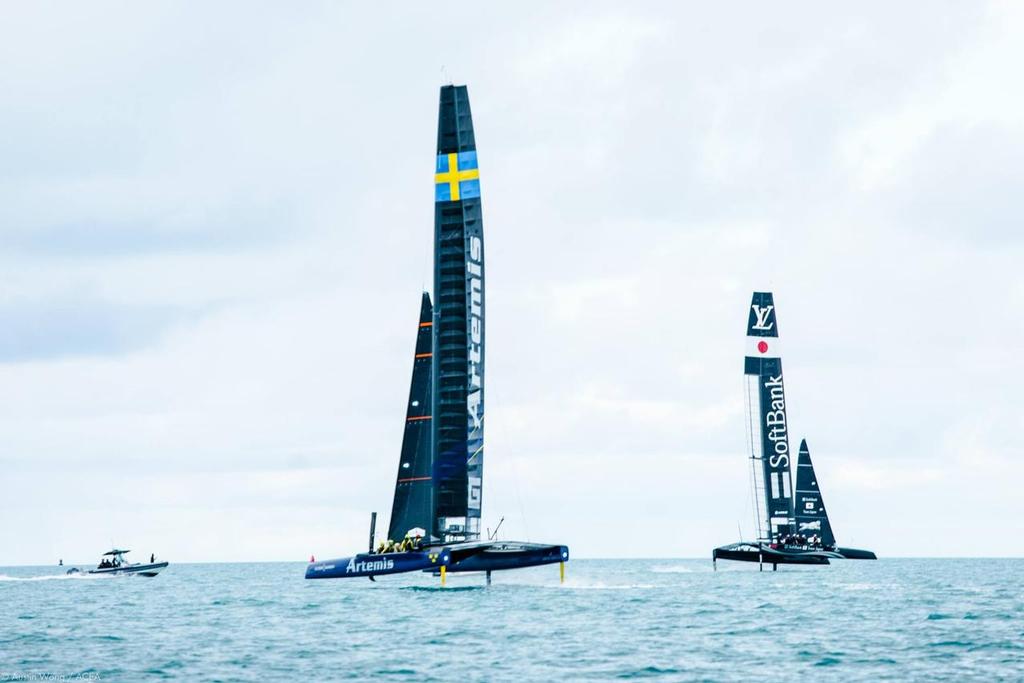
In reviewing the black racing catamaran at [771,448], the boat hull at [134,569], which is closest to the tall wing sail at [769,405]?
the black racing catamaran at [771,448]

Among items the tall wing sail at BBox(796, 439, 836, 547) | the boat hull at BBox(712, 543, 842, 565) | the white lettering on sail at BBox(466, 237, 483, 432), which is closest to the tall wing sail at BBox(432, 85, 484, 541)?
the white lettering on sail at BBox(466, 237, 483, 432)

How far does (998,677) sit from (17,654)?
24.6 meters

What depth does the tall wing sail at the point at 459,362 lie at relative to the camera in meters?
59.4

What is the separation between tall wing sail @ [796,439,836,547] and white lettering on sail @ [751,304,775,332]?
11041 mm

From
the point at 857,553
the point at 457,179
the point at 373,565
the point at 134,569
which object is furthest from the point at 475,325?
the point at 857,553

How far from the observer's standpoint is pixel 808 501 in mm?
95625

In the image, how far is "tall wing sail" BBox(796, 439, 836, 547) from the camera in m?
95.1

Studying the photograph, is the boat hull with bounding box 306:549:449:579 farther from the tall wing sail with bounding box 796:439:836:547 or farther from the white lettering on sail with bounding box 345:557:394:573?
the tall wing sail with bounding box 796:439:836:547

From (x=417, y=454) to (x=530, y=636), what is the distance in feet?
88.1

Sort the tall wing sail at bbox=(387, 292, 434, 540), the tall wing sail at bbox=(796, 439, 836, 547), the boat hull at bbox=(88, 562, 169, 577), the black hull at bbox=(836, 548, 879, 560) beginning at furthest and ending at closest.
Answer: the black hull at bbox=(836, 548, 879, 560), the boat hull at bbox=(88, 562, 169, 577), the tall wing sail at bbox=(796, 439, 836, 547), the tall wing sail at bbox=(387, 292, 434, 540)

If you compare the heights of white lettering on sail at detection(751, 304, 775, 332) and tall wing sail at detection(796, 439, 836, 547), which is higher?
white lettering on sail at detection(751, 304, 775, 332)

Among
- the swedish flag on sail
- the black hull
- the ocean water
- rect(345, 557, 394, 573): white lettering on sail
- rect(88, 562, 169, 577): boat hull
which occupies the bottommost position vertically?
the ocean water

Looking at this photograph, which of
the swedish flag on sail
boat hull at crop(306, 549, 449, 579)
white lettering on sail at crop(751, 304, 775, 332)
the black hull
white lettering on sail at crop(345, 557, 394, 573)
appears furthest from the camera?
the black hull

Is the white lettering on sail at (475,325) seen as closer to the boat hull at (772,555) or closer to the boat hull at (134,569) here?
the boat hull at (772,555)
